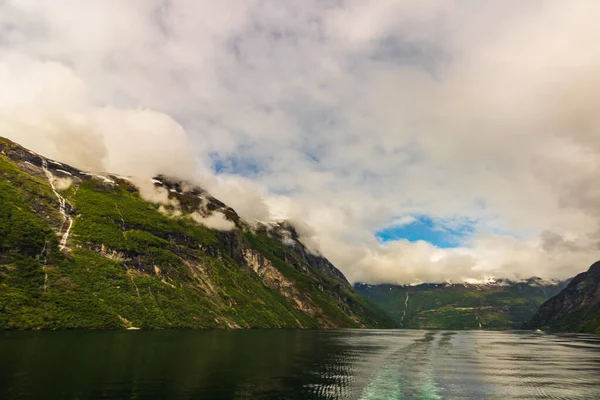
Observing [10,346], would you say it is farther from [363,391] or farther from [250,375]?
[363,391]

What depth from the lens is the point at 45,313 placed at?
629 feet

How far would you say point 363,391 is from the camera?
6272 centimetres

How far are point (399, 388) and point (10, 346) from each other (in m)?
102

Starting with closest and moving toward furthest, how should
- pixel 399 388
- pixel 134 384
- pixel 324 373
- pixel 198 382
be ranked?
pixel 134 384
pixel 198 382
pixel 399 388
pixel 324 373

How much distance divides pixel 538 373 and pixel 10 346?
5417 inches

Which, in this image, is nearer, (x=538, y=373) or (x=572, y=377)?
(x=572, y=377)

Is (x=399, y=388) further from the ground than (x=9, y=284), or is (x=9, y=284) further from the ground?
(x=9, y=284)

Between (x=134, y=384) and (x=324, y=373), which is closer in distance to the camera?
(x=134, y=384)

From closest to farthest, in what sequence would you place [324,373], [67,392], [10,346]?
[67,392] < [324,373] < [10,346]

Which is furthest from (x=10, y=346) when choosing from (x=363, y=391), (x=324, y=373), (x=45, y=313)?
(x=45, y=313)

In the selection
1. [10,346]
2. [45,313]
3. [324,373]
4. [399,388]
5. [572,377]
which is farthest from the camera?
[45,313]

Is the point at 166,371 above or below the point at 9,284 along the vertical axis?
below

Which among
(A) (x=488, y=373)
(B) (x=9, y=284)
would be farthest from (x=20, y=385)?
(B) (x=9, y=284)

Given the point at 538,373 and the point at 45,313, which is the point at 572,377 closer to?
the point at 538,373
